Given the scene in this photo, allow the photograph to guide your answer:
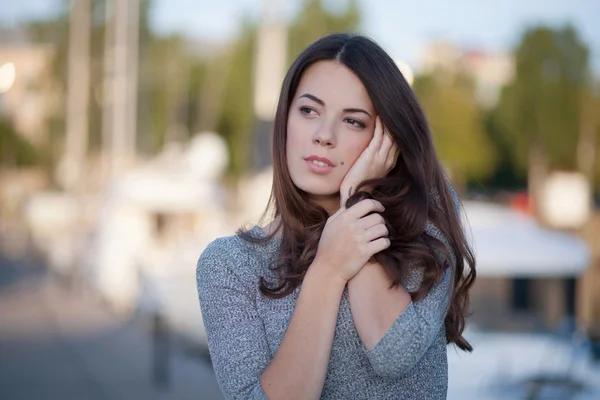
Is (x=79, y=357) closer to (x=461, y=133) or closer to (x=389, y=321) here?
(x=389, y=321)

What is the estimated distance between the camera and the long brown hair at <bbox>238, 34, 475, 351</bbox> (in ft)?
6.45

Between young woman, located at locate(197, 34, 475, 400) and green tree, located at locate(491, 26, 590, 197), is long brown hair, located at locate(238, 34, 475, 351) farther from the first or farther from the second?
green tree, located at locate(491, 26, 590, 197)

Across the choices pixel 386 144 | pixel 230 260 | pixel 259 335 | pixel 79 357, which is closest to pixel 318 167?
pixel 386 144

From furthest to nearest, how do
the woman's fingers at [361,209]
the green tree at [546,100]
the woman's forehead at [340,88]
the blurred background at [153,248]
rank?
the green tree at [546,100] → the blurred background at [153,248] → the woman's forehead at [340,88] → the woman's fingers at [361,209]

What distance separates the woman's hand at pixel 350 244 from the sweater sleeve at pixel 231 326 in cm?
18

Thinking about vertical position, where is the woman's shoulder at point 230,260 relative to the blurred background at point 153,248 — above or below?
above

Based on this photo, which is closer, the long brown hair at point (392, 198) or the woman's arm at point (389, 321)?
the woman's arm at point (389, 321)

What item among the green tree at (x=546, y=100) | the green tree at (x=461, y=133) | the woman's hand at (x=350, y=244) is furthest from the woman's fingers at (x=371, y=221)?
the green tree at (x=461, y=133)

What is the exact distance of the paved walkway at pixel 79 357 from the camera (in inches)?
390

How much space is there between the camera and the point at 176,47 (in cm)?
5412

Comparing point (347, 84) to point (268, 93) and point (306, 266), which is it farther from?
point (268, 93)

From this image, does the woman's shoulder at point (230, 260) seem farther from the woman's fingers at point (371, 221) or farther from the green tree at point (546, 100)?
the green tree at point (546, 100)

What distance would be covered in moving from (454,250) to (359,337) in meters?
0.31

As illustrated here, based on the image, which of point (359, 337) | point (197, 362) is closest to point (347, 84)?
point (359, 337)
